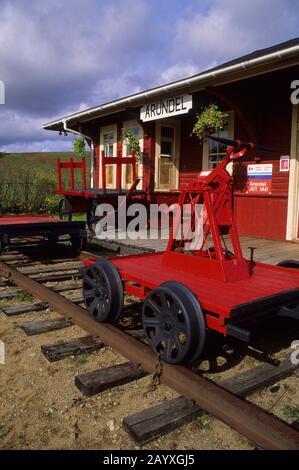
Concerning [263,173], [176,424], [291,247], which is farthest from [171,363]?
[263,173]

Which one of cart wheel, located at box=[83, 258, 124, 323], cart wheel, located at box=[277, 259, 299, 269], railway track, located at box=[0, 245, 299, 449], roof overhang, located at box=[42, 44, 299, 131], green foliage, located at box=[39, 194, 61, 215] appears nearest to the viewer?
railway track, located at box=[0, 245, 299, 449]

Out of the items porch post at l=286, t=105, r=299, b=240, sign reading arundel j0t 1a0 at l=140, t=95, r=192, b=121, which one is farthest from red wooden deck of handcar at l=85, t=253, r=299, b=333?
sign reading arundel j0t 1a0 at l=140, t=95, r=192, b=121

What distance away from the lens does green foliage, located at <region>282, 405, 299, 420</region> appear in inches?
104

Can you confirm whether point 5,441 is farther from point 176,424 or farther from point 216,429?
point 216,429

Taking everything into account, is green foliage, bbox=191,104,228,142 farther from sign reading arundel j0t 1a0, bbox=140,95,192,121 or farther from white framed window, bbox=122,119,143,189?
white framed window, bbox=122,119,143,189

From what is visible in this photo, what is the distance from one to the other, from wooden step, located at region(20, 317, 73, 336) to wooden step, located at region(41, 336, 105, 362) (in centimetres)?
47

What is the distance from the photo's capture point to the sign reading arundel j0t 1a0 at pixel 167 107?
360 inches

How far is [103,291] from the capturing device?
403cm

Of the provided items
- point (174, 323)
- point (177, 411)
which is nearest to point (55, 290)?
point (174, 323)

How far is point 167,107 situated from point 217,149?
1.68 meters

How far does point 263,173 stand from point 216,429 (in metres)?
7.32

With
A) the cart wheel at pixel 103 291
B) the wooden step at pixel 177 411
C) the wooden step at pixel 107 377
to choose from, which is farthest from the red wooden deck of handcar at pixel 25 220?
the wooden step at pixel 177 411

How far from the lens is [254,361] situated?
3.55 metres

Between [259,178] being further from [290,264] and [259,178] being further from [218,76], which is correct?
[290,264]
